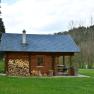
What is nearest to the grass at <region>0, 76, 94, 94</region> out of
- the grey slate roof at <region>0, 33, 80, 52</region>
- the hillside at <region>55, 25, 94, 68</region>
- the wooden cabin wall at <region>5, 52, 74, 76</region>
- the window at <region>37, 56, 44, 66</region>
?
the wooden cabin wall at <region>5, 52, 74, 76</region>

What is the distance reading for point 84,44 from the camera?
93.4 meters

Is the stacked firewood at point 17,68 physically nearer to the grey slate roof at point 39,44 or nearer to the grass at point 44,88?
the grey slate roof at point 39,44

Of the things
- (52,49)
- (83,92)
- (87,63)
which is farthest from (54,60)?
(87,63)

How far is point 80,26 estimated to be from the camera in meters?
96.0

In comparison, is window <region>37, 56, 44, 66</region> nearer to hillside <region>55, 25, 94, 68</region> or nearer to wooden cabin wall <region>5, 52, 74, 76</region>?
wooden cabin wall <region>5, 52, 74, 76</region>

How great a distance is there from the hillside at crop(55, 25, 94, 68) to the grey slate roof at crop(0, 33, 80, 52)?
32.2 m

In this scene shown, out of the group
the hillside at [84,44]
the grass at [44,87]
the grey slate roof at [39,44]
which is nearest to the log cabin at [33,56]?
the grey slate roof at [39,44]

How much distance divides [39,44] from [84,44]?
47806 millimetres

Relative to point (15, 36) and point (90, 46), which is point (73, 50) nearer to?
point (15, 36)

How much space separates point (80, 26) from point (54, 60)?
51343 millimetres

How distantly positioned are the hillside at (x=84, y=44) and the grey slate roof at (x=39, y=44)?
32.2 meters

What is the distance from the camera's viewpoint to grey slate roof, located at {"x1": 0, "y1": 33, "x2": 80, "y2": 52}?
148 ft

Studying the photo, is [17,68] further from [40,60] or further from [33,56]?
[40,60]

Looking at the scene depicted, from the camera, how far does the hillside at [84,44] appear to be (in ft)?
274
